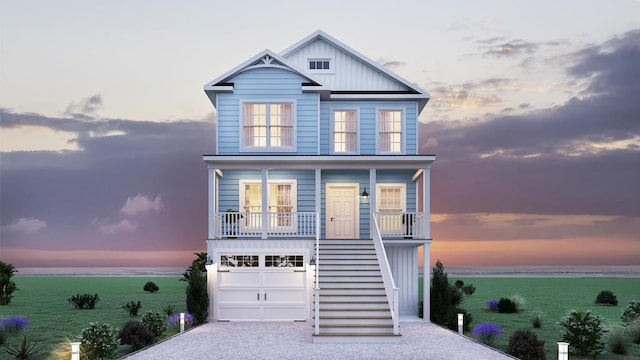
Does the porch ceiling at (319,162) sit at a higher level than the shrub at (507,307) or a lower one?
higher

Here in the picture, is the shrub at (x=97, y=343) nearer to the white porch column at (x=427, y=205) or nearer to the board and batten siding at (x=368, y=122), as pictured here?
the white porch column at (x=427, y=205)

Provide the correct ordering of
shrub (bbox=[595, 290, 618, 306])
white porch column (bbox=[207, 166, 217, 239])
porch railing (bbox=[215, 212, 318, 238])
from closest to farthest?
white porch column (bbox=[207, 166, 217, 239])
porch railing (bbox=[215, 212, 318, 238])
shrub (bbox=[595, 290, 618, 306])

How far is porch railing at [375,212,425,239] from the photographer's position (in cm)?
2292

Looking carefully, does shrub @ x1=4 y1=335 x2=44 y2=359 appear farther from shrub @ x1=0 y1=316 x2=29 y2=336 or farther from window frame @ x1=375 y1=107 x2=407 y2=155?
window frame @ x1=375 y1=107 x2=407 y2=155

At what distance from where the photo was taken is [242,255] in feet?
71.8

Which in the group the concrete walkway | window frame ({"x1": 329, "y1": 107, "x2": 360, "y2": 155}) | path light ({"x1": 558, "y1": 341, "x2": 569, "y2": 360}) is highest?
window frame ({"x1": 329, "y1": 107, "x2": 360, "y2": 155})

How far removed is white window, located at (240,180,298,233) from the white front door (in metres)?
1.48

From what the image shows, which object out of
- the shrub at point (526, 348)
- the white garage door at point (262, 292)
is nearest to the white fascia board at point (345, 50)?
the white garage door at point (262, 292)

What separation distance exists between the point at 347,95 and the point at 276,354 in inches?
512

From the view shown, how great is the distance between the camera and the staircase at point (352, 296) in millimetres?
17328

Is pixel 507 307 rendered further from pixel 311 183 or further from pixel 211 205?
pixel 211 205

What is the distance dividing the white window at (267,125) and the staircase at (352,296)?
172 inches

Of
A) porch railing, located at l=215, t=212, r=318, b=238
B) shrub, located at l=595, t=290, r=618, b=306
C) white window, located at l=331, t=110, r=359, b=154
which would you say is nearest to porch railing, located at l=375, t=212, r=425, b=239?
porch railing, located at l=215, t=212, r=318, b=238

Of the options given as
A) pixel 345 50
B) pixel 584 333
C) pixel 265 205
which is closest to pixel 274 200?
pixel 265 205
